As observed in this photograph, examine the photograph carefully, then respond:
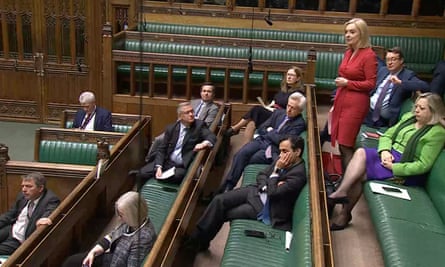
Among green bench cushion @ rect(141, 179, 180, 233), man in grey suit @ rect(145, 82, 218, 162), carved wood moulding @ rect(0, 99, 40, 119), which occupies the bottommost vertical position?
carved wood moulding @ rect(0, 99, 40, 119)

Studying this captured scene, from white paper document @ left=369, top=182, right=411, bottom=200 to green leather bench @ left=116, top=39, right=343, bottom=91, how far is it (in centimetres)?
300

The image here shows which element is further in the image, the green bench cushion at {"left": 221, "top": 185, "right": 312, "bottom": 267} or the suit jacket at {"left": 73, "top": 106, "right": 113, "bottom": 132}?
the suit jacket at {"left": 73, "top": 106, "right": 113, "bottom": 132}

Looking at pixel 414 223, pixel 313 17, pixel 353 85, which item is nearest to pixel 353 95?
pixel 353 85

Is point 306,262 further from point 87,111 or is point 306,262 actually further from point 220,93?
point 220,93

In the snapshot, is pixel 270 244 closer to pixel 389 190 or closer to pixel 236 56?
pixel 389 190

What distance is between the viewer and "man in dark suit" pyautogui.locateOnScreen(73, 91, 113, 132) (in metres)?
4.94

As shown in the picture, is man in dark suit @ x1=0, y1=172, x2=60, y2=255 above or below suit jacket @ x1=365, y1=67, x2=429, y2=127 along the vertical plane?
below

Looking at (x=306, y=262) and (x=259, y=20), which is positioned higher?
(x=259, y=20)

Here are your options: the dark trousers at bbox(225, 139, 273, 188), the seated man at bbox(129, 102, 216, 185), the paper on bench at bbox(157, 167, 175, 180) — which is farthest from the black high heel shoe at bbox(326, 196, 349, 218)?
the paper on bench at bbox(157, 167, 175, 180)

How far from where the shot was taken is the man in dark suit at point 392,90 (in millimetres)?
4285

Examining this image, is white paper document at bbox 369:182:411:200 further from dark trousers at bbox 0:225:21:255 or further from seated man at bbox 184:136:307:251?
dark trousers at bbox 0:225:21:255

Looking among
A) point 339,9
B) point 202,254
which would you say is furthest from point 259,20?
point 202,254

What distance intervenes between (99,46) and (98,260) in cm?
494

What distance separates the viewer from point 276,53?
6.79 meters
